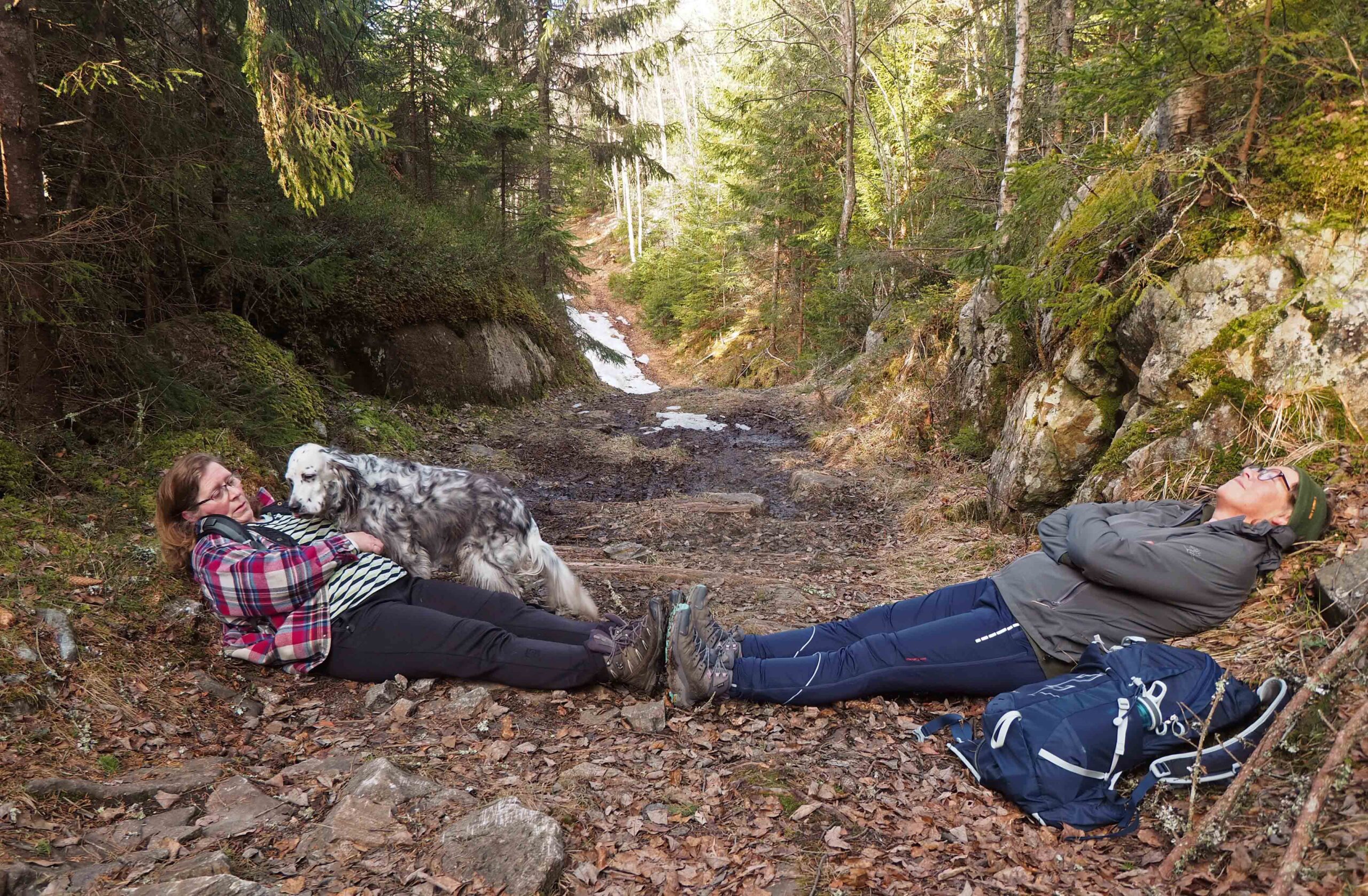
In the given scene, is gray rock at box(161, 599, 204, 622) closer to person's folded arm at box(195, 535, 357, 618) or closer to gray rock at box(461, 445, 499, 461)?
person's folded arm at box(195, 535, 357, 618)

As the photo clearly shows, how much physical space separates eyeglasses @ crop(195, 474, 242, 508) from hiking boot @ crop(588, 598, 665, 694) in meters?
2.18

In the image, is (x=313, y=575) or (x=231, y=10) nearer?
(x=313, y=575)

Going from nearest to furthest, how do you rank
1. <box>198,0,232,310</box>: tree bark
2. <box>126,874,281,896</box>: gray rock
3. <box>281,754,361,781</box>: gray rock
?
1. <box>126,874,281,896</box>: gray rock
2. <box>281,754,361,781</box>: gray rock
3. <box>198,0,232,310</box>: tree bark

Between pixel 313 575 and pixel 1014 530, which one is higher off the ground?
pixel 313 575

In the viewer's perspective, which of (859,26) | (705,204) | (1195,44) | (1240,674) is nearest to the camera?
(1240,674)

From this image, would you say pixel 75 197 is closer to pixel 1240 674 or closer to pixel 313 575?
pixel 313 575

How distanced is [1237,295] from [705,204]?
31100 millimetres

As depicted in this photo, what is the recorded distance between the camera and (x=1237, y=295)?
4738 mm

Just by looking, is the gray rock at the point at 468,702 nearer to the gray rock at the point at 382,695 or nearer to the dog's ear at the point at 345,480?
the gray rock at the point at 382,695

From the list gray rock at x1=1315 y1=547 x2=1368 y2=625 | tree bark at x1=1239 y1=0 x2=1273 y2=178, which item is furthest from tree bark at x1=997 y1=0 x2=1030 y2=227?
gray rock at x1=1315 y1=547 x2=1368 y2=625

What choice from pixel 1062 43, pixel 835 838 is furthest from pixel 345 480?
pixel 1062 43

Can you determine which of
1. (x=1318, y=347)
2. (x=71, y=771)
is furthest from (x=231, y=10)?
(x=1318, y=347)

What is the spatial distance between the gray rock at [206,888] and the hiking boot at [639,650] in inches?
71.9

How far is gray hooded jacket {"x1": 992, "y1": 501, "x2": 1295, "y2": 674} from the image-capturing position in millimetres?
3396
